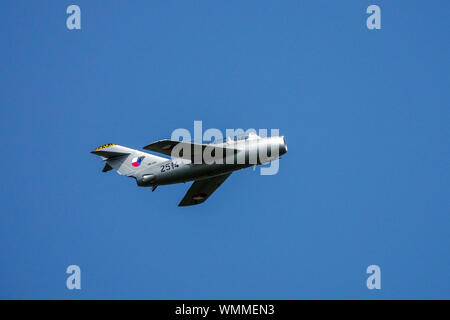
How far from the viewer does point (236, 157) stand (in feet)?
134

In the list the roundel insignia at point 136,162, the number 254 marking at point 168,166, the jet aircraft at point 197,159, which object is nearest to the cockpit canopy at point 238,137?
the jet aircraft at point 197,159

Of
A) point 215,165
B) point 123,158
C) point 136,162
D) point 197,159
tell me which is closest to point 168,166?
point 197,159

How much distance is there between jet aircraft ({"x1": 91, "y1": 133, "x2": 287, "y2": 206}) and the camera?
40500 millimetres

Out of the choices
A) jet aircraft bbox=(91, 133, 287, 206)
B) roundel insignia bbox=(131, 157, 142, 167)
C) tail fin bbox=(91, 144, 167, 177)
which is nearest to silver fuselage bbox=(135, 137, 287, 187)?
jet aircraft bbox=(91, 133, 287, 206)

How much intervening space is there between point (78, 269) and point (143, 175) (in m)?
13.2

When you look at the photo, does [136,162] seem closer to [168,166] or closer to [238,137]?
[168,166]

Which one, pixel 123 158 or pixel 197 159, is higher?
pixel 123 158

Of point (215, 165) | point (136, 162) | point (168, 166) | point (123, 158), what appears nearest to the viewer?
point (215, 165)

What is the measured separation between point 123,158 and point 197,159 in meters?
6.90

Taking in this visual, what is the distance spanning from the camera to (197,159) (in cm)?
4125

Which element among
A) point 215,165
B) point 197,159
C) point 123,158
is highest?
point 123,158
